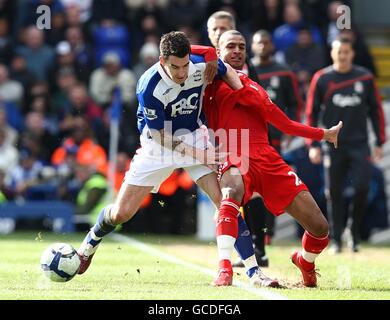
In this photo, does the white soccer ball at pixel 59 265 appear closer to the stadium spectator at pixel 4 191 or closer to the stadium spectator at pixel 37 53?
the stadium spectator at pixel 4 191

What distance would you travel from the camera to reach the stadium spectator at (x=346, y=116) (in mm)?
14195

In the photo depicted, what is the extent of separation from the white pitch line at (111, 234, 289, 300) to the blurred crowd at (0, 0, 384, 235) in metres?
1.99

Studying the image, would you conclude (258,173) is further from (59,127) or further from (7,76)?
(7,76)

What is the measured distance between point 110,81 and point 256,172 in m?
10.8

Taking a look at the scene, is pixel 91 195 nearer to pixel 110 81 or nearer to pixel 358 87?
pixel 110 81

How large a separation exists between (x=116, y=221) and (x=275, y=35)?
9.92 metres

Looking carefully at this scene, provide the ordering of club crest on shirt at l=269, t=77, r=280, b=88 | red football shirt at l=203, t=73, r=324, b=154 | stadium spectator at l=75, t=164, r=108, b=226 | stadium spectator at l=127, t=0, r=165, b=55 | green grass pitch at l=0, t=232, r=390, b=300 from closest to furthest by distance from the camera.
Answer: green grass pitch at l=0, t=232, r=390, b=300 < red football shirt at l=203, t=73, r=324, b=154 < club crest on shirt at l=269, t=77, r=280, b=88 < stadium spectator at l=75, t=164, r=108, b=226 < stadium spectator at l=127, t=0, r=165, b=55

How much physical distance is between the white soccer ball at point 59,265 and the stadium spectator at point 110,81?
1021cm

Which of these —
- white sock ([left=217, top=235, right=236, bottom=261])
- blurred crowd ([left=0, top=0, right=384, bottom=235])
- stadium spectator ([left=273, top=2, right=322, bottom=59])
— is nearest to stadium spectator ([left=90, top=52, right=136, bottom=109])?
blurred crowd ([left=0, top=0, right=384, bottom=235])

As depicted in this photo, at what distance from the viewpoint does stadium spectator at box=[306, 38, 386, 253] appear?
14.2 meters

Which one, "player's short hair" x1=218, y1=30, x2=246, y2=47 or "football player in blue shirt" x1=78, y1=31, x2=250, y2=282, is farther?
"player's short hair" x1=218, y1=30, x2=246, y2=47

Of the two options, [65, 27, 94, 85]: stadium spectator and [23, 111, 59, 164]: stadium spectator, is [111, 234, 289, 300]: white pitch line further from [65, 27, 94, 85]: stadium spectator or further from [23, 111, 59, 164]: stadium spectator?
[65, 27, 94, 85]: stadium spectator

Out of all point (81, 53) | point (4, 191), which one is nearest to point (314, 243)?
point (4, 191)
